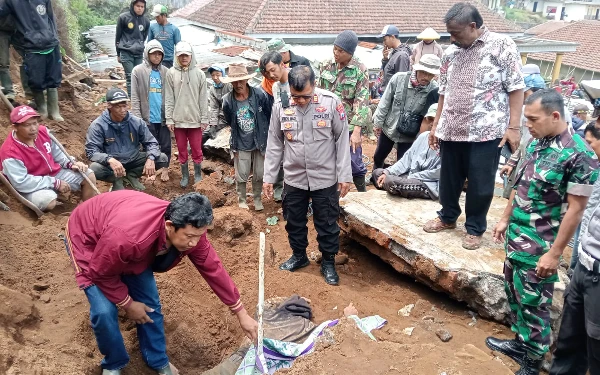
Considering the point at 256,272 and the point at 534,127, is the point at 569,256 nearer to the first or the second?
the point at 534,127

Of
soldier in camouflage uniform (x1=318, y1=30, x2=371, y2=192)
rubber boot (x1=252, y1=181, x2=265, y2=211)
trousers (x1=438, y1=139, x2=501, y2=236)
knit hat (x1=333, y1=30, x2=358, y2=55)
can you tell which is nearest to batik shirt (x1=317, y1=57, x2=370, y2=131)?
soldier in camouflage uniform (x1=318, y1=30, x2=371, y2=192)

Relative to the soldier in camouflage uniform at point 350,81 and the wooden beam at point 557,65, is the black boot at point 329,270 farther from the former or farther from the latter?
the wooden beam at point 557,65

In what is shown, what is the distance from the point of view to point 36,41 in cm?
599

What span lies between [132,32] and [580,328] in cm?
800

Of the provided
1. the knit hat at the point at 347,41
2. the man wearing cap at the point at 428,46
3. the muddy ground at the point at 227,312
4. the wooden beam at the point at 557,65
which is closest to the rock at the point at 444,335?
the muddy ground at the point at 227,312

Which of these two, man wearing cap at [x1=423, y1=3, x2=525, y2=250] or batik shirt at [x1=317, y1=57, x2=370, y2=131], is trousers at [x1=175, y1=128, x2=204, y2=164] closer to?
batik shirt at [x1=317, y1=57, x2=370, y2=131]

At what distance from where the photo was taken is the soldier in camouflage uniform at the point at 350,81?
14.6 feet

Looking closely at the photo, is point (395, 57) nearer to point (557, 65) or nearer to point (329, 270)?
point (329, 270)

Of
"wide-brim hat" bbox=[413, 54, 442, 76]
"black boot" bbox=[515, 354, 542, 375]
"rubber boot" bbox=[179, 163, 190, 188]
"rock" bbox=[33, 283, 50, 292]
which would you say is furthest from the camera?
"rubber boot" bbox=[179, 163, 190, 188]

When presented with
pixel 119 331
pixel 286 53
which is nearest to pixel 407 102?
pixel 286 53

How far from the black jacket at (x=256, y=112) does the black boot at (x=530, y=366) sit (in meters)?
3.59

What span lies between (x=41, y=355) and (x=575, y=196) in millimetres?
3335

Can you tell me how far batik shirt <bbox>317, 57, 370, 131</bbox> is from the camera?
461 cm

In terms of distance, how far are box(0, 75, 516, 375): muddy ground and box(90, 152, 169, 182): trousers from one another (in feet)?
1.62
